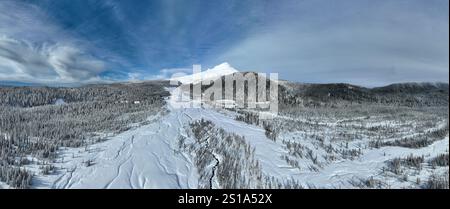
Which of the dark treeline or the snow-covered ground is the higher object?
the dark treeline

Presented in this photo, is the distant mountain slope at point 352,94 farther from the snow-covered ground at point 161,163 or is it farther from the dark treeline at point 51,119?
the dark treeline at point 51,119

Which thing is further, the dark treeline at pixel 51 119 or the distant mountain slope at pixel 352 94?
the distant mountain slope at pixel 352 94

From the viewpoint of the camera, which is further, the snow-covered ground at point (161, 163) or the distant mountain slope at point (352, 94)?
the distant mountain slope at point (352, 94)

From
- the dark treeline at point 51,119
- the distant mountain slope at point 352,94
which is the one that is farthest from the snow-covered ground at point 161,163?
the distant mountain slope at point 352,94

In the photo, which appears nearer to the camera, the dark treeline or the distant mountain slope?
the dark treeline

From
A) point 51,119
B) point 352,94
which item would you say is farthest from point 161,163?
point 352,94

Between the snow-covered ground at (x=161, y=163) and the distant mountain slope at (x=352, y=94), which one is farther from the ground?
the distant mountain slope at (x=352, y=94)

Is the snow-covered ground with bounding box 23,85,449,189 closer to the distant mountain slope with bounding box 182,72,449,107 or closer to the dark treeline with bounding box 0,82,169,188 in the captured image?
the dark treeline with bounding box 0,82,169,188

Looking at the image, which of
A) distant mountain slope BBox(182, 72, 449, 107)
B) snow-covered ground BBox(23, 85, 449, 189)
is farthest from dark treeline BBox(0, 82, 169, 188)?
distant mountain slope BBox(182, 72, 449, 107)
